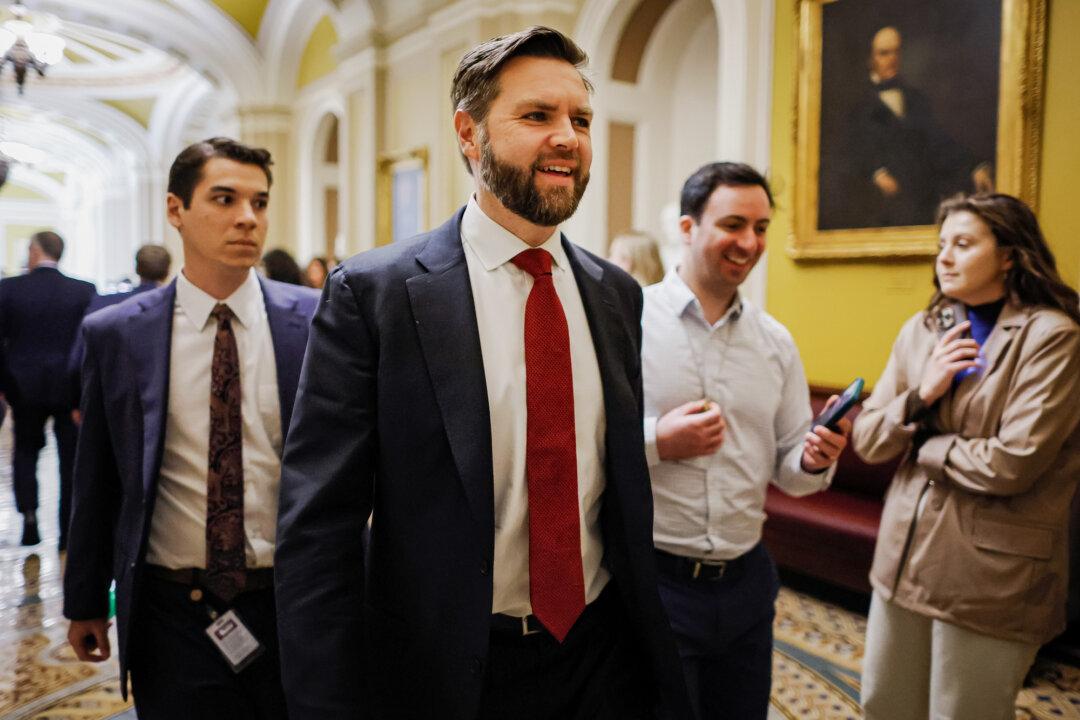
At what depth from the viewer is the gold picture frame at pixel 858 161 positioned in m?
3.91

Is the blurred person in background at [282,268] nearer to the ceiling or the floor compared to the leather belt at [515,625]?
nearer to the ceiling

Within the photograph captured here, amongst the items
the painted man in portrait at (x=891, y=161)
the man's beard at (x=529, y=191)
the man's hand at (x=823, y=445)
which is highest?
the painted man in portrait at (x=891, y=161)

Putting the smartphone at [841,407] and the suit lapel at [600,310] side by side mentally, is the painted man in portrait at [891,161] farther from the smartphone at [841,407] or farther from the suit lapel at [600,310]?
the suit lapel at [600,310]

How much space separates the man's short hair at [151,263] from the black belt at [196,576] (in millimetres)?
3491

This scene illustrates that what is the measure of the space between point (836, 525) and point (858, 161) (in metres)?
2.18

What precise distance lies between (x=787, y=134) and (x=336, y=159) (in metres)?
8.06

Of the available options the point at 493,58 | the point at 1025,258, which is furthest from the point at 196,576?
the point at 1025,258

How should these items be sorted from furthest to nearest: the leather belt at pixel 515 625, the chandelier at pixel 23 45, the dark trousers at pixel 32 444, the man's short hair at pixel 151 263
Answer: the chandelier at pixel 23 45
the dark trousers at pixel 32 444
the man's short hair at pixel 151 263
the leather belt at pixel 515 625

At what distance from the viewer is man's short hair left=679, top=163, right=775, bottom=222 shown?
6.79 ft

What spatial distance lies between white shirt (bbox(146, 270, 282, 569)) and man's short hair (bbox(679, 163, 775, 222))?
1163 millimetres

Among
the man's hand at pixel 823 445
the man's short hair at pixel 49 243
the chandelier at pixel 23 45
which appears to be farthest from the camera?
the chandelier at pixel 23 45

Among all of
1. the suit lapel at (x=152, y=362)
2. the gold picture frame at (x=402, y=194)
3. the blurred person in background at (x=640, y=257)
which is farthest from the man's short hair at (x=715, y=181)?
the gold picture frame at (x=402, y=194)

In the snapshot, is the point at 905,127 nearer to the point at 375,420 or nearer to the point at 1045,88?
the point at 1045,88

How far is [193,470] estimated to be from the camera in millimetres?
1895
